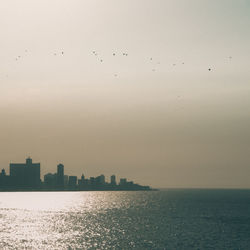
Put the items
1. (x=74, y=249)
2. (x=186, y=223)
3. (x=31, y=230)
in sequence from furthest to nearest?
(x=186, y=223) → (x=31, y=230) → (x=74, y=249)

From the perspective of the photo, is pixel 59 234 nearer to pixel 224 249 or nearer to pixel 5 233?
pixel 5 233

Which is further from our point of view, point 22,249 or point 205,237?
point 205,237

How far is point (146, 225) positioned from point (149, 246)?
47260 mm

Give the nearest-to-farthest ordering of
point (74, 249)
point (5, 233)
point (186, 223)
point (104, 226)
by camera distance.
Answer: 1. point (74, 249)
2. point (5, 233)
3. point (104, 226)
4. point (186, 223)

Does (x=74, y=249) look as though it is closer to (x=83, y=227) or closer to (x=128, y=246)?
(x=128, y=246)

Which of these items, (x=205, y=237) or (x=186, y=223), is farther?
(x=186, y=223)

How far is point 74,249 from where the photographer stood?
97.7 metres

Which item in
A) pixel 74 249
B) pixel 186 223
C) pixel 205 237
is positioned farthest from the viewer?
pixel 186 223

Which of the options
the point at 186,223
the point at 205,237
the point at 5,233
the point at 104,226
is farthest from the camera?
the point at 186,223

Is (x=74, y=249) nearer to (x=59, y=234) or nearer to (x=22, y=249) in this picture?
(x=22, y=249)

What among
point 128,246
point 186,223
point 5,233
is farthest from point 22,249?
point 186,223

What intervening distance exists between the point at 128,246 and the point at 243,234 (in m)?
41.9

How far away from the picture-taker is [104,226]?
147000 millimetres

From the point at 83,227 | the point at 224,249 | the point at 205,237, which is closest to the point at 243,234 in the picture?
the point at 205,237
